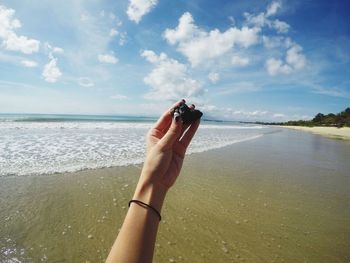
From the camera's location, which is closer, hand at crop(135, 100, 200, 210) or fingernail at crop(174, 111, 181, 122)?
hand at crop(135, 100, 200, 210)

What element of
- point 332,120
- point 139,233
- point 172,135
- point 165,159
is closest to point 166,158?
point 165,159

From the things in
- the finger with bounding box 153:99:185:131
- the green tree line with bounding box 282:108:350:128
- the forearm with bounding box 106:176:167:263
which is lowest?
the forearm with bounding box 106:176:167:263

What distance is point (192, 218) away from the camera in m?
4.45

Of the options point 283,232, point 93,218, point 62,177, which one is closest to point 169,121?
point 93,218

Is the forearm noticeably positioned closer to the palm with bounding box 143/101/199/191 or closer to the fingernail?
the palm with bounding box 143/101/199/191

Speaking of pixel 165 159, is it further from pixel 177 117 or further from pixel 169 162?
pixel 177 117

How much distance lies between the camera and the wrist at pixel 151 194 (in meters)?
1.55

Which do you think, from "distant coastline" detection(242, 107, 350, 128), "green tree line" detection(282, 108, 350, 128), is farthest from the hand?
"green tree line" detection(282, 108, 350, 128)

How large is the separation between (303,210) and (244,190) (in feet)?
4.68

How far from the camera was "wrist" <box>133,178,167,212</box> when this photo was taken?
60.9 inches

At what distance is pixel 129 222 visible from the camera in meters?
1.42

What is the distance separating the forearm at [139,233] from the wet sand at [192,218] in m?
2.06

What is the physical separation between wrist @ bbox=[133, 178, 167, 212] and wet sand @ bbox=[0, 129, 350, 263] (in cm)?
201

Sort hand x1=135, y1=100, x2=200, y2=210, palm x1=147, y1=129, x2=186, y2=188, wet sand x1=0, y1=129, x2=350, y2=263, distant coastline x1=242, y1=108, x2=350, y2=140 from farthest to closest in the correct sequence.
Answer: distant coastline x1=242, y1=108, x2=350, y2=140 < wet sand x1=0, y1=129, x2=350, y2=263 < palm x1=147, y1=129, x2=186, y2=188 < hand x1=135, y1=100, x2=200, y2=210
